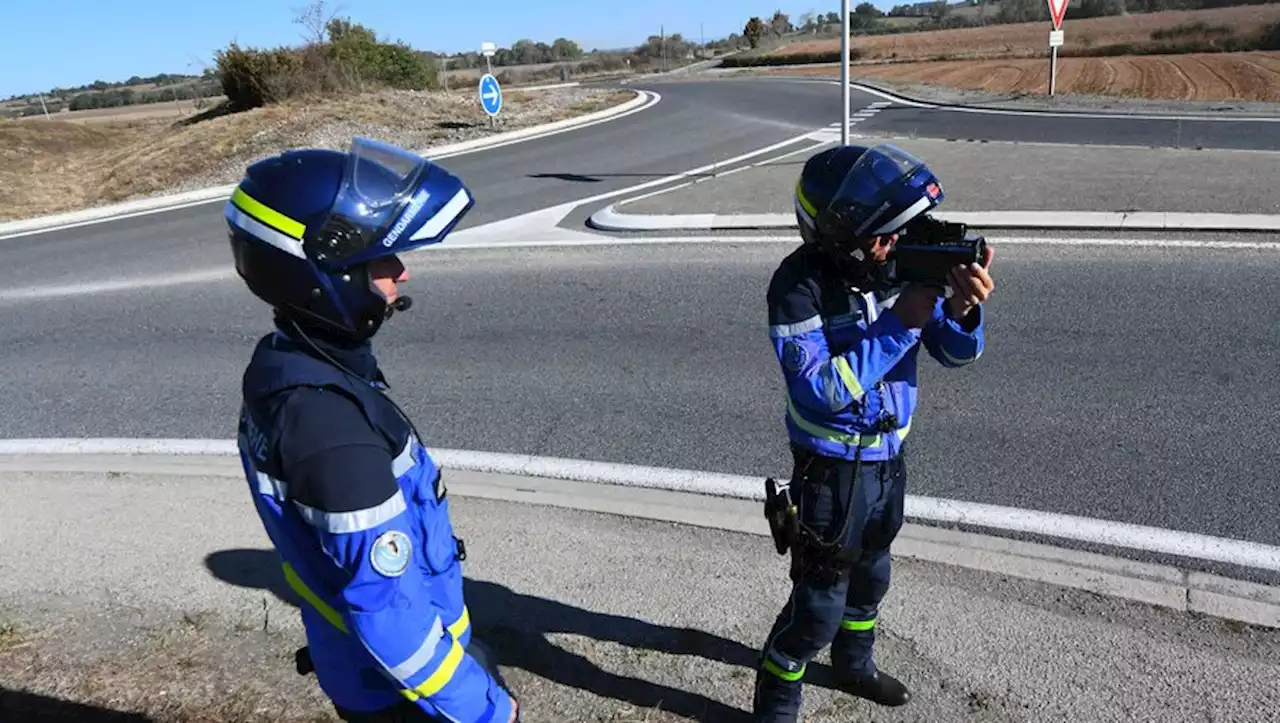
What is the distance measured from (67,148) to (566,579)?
2969 centimetres

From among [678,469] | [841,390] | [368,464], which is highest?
[368,464]

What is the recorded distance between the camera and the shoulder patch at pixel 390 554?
1.62 m

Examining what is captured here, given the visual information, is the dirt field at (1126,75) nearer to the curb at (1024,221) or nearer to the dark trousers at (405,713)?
the curb at (1024,221)

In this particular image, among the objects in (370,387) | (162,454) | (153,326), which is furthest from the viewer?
(153,326)

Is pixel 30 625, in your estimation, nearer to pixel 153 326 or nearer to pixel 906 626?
pixel 906 626

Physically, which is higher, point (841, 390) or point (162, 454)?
point (841, 390)

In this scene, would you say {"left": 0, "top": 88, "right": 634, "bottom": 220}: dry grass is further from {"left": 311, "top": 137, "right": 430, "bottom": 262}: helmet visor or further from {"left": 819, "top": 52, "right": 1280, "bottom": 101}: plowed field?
{"left": 311, "top": 137, "right": 430, "bottom": 262}: helmet visor

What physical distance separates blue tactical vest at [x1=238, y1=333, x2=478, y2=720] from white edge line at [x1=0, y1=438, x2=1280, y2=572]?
269cm

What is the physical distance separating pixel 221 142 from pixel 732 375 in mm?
18405

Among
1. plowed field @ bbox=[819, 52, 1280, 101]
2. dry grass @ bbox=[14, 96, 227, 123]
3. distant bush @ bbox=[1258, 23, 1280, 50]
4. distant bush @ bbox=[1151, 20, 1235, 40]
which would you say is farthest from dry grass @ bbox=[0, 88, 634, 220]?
distant bush @ bbox=[1151, 20, 1235, 40]

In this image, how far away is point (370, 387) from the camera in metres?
1.85

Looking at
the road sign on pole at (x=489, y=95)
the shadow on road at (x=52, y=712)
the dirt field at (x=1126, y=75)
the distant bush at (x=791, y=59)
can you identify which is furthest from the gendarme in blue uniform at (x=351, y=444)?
the distant bush at (x=791, y=59)

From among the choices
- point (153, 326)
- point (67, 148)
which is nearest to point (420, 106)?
point (67, 148)

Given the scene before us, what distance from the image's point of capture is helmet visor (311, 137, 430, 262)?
177 centimetres
